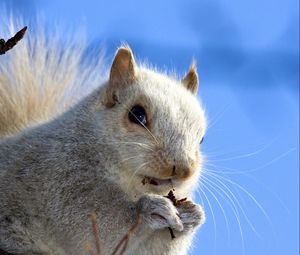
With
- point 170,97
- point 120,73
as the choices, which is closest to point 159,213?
point 170,97

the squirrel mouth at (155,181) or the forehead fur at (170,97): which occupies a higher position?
the forehead fur at (170,97)

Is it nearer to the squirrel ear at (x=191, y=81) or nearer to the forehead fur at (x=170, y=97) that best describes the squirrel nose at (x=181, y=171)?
the forehead fur at (x=170, y=97)

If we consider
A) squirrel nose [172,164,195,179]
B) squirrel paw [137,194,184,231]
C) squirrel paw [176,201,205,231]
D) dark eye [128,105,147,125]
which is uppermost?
dark eye [128,105,147,125]

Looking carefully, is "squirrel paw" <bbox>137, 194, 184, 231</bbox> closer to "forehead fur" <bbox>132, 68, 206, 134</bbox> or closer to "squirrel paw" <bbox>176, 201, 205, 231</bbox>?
"squirrel paw" <bbox>176, 201, 205, 231</bbox>

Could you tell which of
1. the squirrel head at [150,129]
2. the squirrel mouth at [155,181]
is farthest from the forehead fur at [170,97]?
the squirrel mouth at [155,181]

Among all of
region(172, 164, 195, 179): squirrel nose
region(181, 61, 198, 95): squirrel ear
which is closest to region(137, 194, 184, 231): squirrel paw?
region(172, 164, 195, 179): squirrel nose

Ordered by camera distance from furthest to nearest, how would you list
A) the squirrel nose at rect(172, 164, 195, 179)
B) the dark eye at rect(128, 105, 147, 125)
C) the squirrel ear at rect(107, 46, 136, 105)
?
the squirrel ear at rect(107, 46, 136, 105)
the dark eye at rect(128, 105, 147, 125)
the squirrel nose at rect(172, 164, 195, 179)

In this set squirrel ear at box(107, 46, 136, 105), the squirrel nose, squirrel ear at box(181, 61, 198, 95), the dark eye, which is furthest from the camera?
squirrel ear at box(181, 61, 198, 95)
